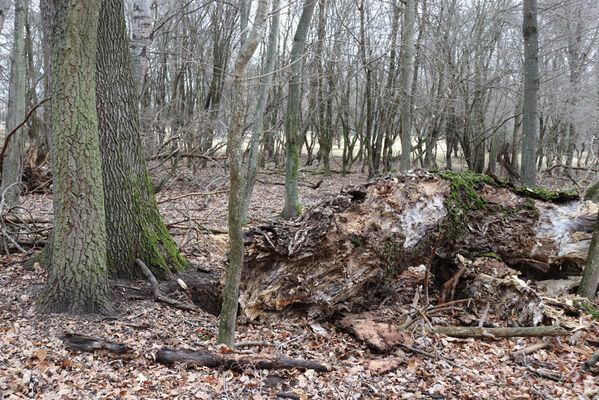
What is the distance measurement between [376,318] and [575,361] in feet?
6.19

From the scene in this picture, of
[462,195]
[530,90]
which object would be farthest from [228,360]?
[530,90]

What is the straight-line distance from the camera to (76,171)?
3988 mm

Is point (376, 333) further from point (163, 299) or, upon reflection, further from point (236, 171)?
point (163, 299)

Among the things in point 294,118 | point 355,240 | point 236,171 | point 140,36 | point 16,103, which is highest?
point 140,36

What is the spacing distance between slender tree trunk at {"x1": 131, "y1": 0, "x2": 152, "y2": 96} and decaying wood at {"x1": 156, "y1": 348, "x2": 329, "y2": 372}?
16.0 ft

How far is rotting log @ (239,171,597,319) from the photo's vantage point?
4.69 meters

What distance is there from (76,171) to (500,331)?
4492 mm

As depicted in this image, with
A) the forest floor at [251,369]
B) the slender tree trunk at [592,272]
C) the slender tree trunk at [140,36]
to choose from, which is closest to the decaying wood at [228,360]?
the forest floor at [251,369]

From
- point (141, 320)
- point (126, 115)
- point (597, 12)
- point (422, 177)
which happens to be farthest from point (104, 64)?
point (597, 12)

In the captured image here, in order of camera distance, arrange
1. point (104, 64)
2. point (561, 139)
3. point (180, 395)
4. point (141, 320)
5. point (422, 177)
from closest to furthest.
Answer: point (180, 395), point (141, 320), point (104, 64), point (422, 177), point (561, 139)

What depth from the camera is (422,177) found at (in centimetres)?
514

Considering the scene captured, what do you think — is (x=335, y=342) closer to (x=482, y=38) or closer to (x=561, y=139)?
(x=482, y=38)

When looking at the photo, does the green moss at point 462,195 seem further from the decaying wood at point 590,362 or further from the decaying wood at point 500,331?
the decaying wood at point 590,362

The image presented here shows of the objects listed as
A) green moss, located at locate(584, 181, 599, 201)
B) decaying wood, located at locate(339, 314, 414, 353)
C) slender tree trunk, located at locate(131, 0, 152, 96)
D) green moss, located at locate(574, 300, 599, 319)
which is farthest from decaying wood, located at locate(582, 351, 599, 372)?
slender tree trunk, located at locate(131, 0, 152, 96)
